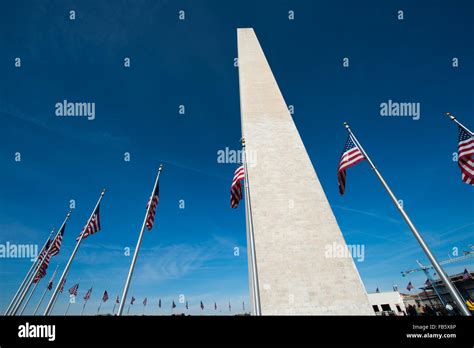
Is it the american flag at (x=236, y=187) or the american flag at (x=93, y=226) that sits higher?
the american flag at (x=236, y=187)

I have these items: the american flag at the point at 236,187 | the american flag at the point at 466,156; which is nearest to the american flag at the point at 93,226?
the american flag at the point at 236,187

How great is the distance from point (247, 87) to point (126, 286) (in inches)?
664

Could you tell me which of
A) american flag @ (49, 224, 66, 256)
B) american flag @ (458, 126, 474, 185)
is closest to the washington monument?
american flag @ (458, 126, 474, 185)

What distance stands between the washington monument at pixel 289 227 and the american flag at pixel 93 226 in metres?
9.03

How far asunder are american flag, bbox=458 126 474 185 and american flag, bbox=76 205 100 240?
17.5 meters

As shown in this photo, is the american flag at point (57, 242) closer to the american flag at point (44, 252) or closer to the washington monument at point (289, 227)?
the american flag at point (44, 252)

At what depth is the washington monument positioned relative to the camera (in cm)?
1102

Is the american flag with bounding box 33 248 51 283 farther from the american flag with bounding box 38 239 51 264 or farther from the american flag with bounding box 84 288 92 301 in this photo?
the american flag with bounding box 84 288 92 301

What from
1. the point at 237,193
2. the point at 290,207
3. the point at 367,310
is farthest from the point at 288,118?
the point at 367,310

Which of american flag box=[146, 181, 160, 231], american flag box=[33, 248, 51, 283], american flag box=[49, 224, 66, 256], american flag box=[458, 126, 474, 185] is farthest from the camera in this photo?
american flag box=[33, 248, 51, 283]

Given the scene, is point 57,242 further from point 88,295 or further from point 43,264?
point 88,295

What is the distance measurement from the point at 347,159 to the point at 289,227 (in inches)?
195

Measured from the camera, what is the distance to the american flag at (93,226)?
1319 centimetres
